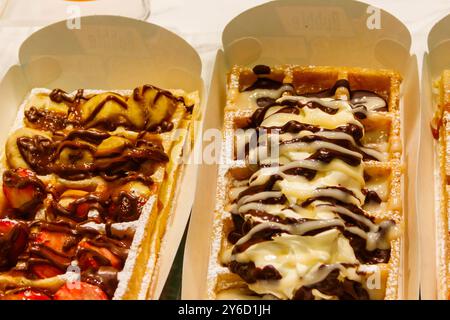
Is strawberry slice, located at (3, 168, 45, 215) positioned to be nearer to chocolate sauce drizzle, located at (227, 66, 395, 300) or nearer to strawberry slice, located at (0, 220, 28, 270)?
strawberry slice, located at (0, 220, 28, 270)

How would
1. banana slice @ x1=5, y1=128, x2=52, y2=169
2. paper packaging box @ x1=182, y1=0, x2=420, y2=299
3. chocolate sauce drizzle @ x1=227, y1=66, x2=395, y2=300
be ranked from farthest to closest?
paper packaging box @ x1=182, y1=0, x2=420, y2=299
banana slice @ x1=5, y1=128, x2=52, y2=169
chocolate sauce drizzle @ x1=227, y1=66, x2=395, y2=300

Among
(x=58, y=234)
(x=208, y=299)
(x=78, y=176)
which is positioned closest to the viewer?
(x=208, y=299)

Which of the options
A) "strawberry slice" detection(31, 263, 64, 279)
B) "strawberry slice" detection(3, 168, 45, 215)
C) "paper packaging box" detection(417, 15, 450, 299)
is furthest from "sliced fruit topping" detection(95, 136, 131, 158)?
"paper packaging box" detection(417, 15, 450, 299)

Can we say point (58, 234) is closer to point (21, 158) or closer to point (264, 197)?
point (21, 158)

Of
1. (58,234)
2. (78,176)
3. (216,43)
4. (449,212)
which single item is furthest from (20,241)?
(449,212)

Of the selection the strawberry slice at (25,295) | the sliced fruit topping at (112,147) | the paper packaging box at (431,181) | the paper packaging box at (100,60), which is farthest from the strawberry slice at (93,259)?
the paper packaging box at (431,181)

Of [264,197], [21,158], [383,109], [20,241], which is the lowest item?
[20,241]

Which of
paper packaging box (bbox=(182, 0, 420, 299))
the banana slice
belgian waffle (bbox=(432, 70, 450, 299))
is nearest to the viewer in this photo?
belgian waffle (bbox=(432, 70, 450, 299))

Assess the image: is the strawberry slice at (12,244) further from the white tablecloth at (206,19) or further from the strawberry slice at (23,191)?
the white tablecloth at (206,19)
